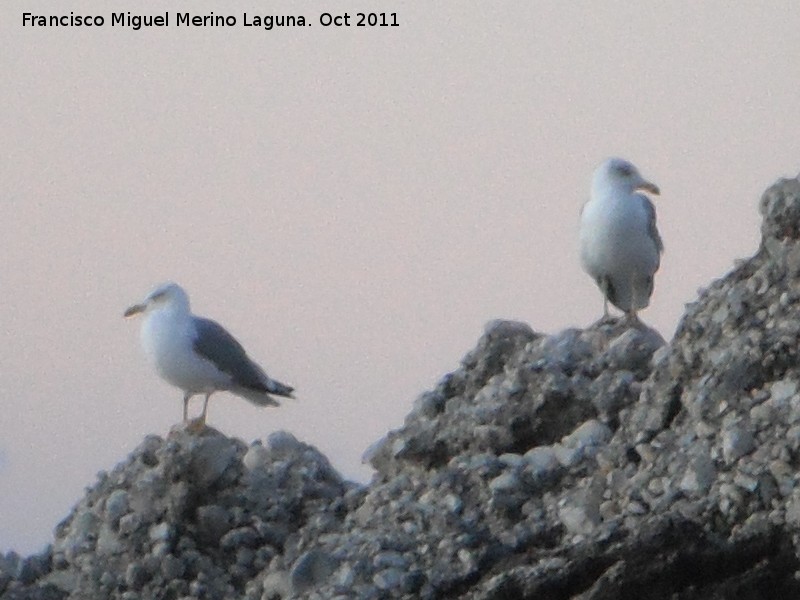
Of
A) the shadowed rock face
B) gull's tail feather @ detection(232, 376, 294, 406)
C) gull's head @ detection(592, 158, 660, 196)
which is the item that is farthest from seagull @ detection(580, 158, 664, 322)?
the shadowed rock face

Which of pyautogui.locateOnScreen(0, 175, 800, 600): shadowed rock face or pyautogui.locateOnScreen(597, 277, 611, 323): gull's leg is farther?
pyautogui.locateOnScreen(597, 277, 611, 323): gull's leg

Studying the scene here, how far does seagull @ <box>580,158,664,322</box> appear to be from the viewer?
579 inches

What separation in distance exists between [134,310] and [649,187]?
4327 mm

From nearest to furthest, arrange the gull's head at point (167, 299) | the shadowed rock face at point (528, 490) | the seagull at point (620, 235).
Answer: the shadowed rock face at point (528, 490), the seagull at point (620, 235), the gull's head at point (167, 299)

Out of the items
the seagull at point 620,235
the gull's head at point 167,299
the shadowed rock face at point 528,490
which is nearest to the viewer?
the shadowed rock face at point 528,490

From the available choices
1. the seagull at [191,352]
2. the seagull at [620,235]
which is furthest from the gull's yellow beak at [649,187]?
the seagull at [191,352]

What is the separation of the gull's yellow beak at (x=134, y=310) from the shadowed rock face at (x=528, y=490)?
561 cm

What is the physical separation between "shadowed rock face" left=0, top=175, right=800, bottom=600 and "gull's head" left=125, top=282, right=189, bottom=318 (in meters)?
5.33

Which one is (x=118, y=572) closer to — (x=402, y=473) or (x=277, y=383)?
(x=402, y=473)

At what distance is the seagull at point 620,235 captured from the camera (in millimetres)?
14703

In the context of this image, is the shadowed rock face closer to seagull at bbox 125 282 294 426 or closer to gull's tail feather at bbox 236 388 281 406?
seagull at bbox 125 282 294 426

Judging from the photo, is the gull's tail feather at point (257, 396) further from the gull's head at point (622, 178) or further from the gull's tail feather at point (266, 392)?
the gull's head at point (622, 178)

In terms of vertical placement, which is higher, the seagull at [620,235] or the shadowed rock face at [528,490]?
the seagull at [620,235]

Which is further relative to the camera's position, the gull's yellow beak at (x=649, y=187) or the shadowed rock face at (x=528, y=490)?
the gull's yellow beak at (x=649, y=187)
